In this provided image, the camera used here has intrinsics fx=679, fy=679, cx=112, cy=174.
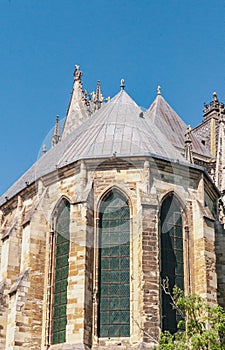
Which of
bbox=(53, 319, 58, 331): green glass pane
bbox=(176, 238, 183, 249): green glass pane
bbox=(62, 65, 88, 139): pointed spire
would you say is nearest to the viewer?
bbox=(53, 319, 58, 331): green glass pane

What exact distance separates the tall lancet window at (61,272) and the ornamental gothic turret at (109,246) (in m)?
0.03

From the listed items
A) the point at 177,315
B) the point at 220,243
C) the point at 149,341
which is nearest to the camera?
the point at 149,341

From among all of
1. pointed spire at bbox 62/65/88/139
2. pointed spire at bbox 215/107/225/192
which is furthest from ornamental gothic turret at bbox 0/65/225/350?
pointed spire at bbox 62/65/88/139

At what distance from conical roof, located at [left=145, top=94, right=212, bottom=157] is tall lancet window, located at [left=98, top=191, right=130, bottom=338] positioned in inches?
566

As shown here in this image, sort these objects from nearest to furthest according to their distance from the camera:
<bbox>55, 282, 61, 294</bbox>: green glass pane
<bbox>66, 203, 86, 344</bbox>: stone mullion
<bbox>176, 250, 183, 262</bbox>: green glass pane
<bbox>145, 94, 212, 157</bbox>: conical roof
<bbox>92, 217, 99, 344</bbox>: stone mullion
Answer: <bbox>66, 203, 86, 344</bbox>: stone mullion
<bbox>92, 217, 99, 344</bbox>: stone mullion
<bbox>55, 282, 61, 294</bbox>: green glass pane
<bbox>176, 250, 183, 262</bbox>: green glass pane
<bbox>145, 94, 212, 157</bbox>: conical roof

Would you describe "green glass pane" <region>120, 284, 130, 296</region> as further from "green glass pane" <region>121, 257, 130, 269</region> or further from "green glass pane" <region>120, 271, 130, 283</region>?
"green glass pane" <region>121, 257, 130, 269</region>

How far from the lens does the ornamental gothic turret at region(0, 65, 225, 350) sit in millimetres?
20984

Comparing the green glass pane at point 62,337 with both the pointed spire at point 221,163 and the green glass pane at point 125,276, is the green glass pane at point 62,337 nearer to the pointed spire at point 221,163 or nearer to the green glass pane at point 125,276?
the green glass pane at point 125,276

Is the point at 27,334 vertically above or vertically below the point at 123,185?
below

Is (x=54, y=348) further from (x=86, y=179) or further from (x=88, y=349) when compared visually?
(x=86, y=179)

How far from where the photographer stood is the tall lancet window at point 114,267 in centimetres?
2112

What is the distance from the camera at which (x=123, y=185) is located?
2259cm

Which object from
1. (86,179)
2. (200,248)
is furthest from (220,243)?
(86,179)

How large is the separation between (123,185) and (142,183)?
639mm
